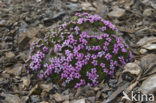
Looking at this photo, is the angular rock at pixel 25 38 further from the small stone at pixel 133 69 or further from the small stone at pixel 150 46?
the small stone at pixel 150 46

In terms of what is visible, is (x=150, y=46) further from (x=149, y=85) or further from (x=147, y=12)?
(x=147, y=12)

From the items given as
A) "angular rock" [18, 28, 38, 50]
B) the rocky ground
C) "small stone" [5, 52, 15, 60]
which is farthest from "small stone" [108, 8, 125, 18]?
"small stone" [5, 52, 15, 60]

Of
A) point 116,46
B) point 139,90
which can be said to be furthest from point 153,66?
point 116,46

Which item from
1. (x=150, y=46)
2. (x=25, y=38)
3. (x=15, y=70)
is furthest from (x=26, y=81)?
(x=150, y=46)

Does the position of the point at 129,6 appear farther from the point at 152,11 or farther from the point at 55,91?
the point at 55,91

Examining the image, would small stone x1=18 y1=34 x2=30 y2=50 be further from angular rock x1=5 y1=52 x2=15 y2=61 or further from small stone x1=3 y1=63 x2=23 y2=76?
small stone x1=3 y1=63 x2=23 y2=76

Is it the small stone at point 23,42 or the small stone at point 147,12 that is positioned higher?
the small stone at point 147,12

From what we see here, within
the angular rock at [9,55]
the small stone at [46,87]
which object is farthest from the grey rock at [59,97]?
the angular rock at [9,55]
